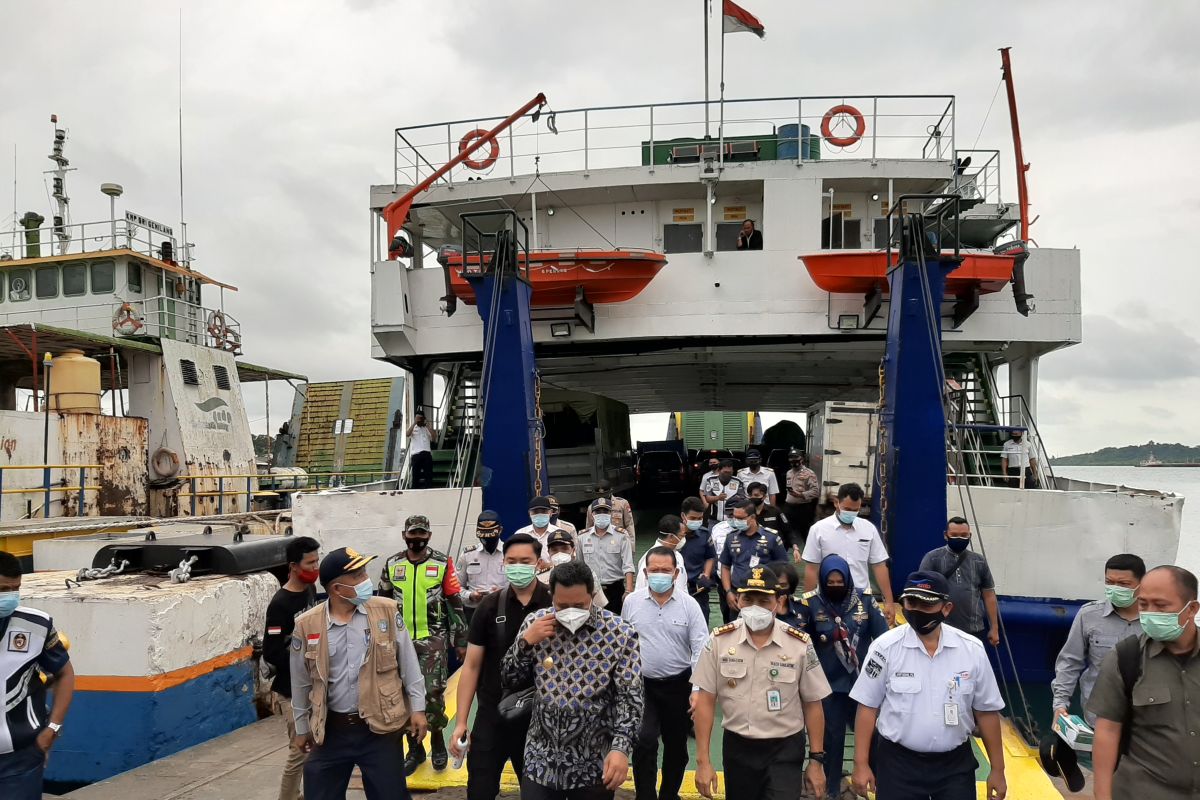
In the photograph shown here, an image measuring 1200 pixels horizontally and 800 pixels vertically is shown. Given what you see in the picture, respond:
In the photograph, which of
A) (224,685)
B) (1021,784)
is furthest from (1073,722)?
(224,685)

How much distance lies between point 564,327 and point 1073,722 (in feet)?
26.6

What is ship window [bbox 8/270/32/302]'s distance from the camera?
69.2ft

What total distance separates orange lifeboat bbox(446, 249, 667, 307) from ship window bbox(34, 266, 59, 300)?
17.0 m

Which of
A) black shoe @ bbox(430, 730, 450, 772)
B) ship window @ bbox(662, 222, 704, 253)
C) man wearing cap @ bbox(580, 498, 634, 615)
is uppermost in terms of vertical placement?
ship window @ bbox(662, 222, 704, 253)

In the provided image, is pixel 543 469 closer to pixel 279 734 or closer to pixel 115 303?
pixel 279 734

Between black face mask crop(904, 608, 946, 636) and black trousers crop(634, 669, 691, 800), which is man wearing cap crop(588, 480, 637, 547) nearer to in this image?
black trousers crop(634, 669, 691, 800)

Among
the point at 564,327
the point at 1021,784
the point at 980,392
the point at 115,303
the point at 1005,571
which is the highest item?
the point at 115,303

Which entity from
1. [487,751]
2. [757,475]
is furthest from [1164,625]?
[757,475]

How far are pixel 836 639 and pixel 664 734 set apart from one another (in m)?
1.11

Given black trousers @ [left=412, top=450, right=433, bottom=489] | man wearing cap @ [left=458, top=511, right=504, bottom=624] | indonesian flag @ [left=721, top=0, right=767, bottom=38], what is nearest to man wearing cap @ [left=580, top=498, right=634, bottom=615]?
man wearing cap @ [left=458, top=511, right=504, bottom=624]

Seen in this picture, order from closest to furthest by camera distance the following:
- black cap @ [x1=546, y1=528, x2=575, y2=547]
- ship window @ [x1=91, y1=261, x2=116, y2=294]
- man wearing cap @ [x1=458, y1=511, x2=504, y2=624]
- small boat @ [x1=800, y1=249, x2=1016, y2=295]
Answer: man wearing cap @ [x1=458, y1=511, x2=504, y2=624] < black cap @ [x1=546, y1=528, x2=575, y2=547] < small boat @ [x1=800, y1=249, x2=1016, y2=295] < ship window @ [x1=91, y1=261, x2=116, y2=294]

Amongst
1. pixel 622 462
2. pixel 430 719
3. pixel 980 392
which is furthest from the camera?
pixel 622 462

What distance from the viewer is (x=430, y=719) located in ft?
15.9

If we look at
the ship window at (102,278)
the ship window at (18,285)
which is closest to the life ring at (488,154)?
the ship window at (102,278)
